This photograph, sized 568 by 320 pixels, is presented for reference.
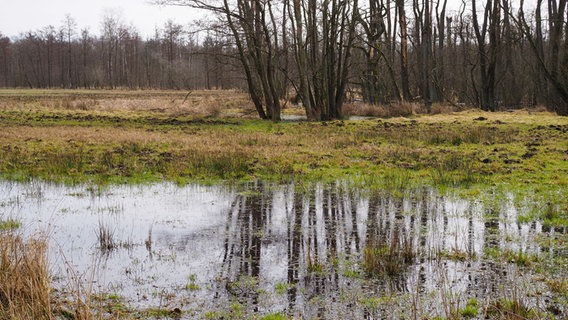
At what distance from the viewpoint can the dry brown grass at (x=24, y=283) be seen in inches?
185

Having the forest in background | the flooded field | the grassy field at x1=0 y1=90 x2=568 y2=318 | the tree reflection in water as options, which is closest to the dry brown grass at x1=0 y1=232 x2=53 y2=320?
the flooded field

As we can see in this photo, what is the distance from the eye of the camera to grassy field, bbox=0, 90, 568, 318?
39.1 feet

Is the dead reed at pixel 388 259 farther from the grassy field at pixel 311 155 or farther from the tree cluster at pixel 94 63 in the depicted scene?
the tree cluster at pixel 94 63

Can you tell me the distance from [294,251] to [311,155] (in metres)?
A: 8.36

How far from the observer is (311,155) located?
1546cm

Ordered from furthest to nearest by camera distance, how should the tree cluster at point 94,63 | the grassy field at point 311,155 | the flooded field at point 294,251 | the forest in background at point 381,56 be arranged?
the tree cluster at point 94,63
the forest in background at point 381,56
the grassy field at point 311,155
the flooded field at point 294,251

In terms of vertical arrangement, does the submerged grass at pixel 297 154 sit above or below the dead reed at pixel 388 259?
above

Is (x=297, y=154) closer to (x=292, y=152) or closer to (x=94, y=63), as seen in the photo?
(x=292, y=152)

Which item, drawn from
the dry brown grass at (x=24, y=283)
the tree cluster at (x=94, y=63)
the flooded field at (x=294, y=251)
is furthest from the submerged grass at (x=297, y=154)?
the tree cluster at (x=94, y=63)

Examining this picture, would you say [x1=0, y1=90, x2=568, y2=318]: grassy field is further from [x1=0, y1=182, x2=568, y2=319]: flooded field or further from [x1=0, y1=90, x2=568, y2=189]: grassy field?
[x1=0, y1=182, x2=568, y2=319]: flooded field

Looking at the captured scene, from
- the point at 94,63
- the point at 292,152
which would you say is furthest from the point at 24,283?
the point at 94,63

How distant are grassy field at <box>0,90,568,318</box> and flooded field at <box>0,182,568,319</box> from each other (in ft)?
2.66

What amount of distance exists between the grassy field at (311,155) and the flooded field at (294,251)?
2.66 ft

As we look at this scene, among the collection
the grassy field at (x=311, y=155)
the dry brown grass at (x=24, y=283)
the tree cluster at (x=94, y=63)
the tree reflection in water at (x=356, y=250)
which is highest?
the tree cluster at (x=94, y=63)
